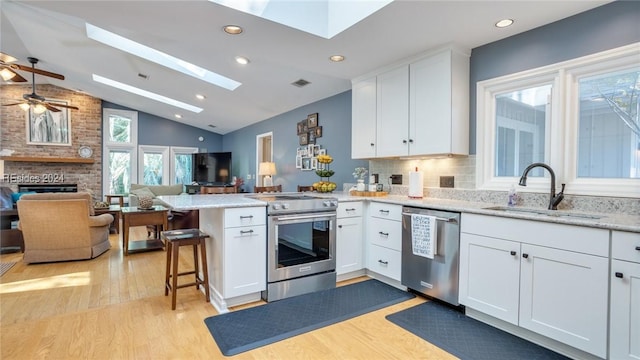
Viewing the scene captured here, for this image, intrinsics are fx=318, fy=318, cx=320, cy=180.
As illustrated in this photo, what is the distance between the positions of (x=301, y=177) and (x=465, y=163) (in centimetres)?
306

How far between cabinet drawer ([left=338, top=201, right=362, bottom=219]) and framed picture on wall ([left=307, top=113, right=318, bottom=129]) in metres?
2.13

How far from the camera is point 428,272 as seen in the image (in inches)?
107

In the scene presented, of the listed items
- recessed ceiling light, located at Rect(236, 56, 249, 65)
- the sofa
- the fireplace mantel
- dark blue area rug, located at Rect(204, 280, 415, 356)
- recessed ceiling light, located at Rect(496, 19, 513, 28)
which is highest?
recessed ceiling light, located at Rect(236, 56, 249, 65)

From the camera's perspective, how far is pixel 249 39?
293 centimetres

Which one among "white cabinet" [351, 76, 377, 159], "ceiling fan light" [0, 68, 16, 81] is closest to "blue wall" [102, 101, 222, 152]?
"ceiling fan light" [0, 68, 16, 81]

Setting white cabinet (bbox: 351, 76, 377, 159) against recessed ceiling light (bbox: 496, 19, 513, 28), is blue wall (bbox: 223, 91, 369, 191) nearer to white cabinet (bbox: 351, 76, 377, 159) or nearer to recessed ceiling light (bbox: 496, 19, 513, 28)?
white cabinet (bbox: 351, 76, 377, 159)

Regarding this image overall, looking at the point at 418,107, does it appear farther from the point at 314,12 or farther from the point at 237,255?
the point at 237,255

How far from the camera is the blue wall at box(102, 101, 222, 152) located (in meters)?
8.50

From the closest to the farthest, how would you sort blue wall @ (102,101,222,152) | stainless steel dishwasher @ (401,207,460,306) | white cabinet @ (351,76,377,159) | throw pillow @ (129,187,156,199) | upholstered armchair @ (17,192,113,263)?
stainless steel dishwasher @ (401,207,460,306)
white cabinet @ (351,76,377,159)
upholstered armchair @ (17,192,113,263)
throw pillow @ (129,187,156,199)
blue wall @ (102,101,222,152)

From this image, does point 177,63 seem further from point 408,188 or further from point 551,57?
point 551,57

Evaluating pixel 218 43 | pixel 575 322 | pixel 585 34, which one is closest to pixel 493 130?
pixel 585 34

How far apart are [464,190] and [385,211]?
2.53 ft

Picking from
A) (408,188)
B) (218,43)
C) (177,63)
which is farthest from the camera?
(177,63)

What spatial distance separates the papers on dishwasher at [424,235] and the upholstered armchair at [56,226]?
3.97 meters
